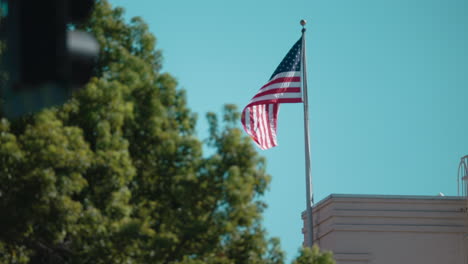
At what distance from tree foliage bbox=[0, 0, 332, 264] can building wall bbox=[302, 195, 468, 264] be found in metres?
6.94

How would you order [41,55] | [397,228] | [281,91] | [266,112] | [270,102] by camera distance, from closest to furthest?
[41,55], [397,228], [270,102], [266,112], [281,91]

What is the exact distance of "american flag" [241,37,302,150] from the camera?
2447cm

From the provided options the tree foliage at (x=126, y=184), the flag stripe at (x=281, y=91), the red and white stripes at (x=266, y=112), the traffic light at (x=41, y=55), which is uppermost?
the flag stripe at (x=281, y=91)

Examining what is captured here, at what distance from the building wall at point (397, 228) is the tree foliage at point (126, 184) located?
22.8ft

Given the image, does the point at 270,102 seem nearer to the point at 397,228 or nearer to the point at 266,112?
the point at 266,112

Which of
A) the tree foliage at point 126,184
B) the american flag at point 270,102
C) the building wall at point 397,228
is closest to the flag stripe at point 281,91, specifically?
the american flag at point 270,102

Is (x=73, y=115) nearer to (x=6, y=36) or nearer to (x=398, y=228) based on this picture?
(x=398, y=228)

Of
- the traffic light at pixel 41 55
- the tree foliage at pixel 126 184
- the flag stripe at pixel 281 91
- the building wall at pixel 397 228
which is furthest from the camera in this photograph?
the flag stripe at pixel 281 91

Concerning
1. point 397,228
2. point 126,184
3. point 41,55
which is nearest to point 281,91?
point 397,228

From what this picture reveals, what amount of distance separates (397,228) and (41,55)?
21.6 meters

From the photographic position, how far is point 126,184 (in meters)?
15.8

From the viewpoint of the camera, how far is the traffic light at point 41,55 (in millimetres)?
2414

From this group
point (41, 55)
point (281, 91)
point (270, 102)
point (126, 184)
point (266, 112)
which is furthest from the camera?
point (281, 91)

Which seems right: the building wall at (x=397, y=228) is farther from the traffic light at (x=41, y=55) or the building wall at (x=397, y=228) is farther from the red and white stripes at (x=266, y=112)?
the traffic light at (x=41, y=55)
